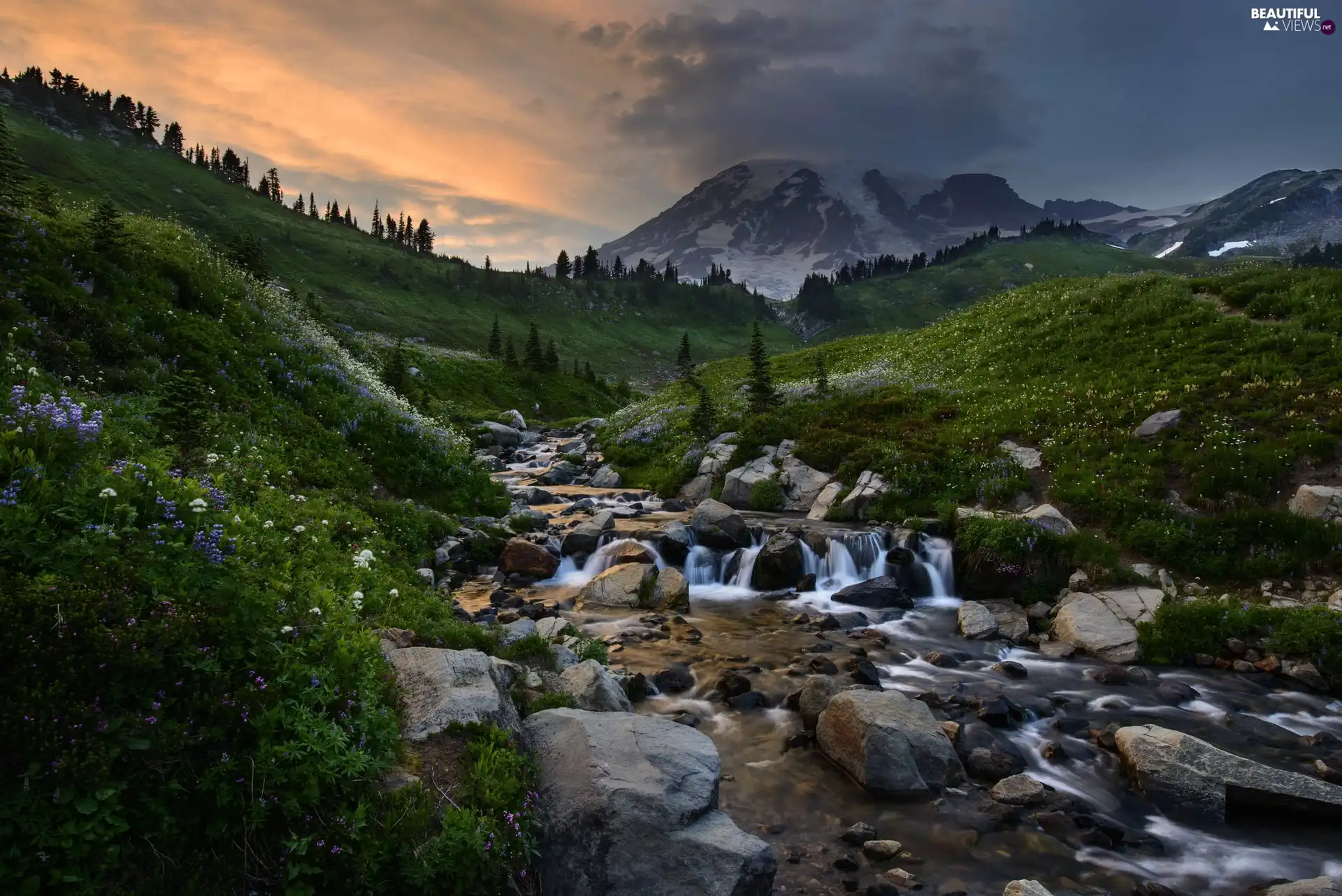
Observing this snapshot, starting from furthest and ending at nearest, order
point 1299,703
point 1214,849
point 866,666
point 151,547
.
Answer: point 866,666, point 1299,703, point 1214,849, point 151,547

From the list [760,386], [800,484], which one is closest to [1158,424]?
[800,484]

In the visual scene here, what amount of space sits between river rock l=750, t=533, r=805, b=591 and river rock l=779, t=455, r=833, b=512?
240 inches

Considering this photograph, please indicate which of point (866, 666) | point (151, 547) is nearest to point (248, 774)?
point (151, 547)

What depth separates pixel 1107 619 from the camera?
14.1 meters

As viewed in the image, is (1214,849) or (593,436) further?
(593,436)

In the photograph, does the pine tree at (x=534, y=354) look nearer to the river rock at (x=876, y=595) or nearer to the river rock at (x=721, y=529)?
the river rock at (x=721, y=529)

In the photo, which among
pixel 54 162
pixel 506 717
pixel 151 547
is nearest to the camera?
pixel 151 547

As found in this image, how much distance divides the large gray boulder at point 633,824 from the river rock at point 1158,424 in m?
19.7

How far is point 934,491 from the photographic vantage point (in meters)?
21.5

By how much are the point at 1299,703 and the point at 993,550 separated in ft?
21.1

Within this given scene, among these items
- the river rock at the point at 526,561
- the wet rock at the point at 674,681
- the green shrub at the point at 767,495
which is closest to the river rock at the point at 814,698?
the wet rock at the point at 674,681

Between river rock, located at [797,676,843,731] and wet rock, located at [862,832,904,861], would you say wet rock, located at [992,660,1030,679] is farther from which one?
wet rock, located at [862,832,904,861]

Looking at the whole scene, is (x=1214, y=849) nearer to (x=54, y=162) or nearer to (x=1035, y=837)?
(x=1035, y=837)

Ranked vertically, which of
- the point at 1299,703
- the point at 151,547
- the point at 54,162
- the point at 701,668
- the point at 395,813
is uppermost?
the point at 54,162
